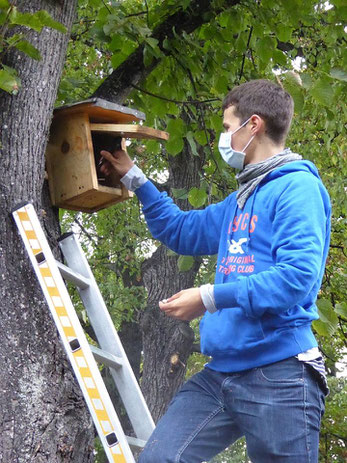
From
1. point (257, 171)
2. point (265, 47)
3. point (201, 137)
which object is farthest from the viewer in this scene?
point (201, 137)

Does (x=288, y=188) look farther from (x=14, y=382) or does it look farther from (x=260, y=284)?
(x=14, y=382)

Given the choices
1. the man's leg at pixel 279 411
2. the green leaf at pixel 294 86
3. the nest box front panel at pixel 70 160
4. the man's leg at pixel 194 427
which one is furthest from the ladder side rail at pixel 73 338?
the green leaf at pixel 294 86

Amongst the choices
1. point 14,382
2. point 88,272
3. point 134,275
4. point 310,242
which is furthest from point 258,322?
point 134,275

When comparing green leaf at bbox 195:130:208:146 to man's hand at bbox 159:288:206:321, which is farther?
green leaf at bbox 195:130:208:146

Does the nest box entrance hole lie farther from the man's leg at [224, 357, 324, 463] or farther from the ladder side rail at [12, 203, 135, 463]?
the man's leg at [224, 357, 324, 463]

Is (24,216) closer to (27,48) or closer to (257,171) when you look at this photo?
(27,48)

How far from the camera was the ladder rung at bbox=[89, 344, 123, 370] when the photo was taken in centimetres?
328

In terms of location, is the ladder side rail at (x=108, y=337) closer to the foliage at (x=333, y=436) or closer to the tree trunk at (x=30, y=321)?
the tree trunk at (x=30, y=321)

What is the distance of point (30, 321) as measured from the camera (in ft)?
10.2

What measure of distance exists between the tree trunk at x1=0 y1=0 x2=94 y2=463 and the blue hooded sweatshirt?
67 cm

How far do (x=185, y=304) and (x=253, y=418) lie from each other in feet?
1.50

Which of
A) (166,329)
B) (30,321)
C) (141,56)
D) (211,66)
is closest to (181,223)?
(30,321)

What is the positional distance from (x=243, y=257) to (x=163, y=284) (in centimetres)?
616

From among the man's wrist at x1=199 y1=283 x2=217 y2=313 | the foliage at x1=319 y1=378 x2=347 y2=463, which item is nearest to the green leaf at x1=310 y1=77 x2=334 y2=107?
the man's wrist at x1=199 y1=283 x2=217 y2=313
